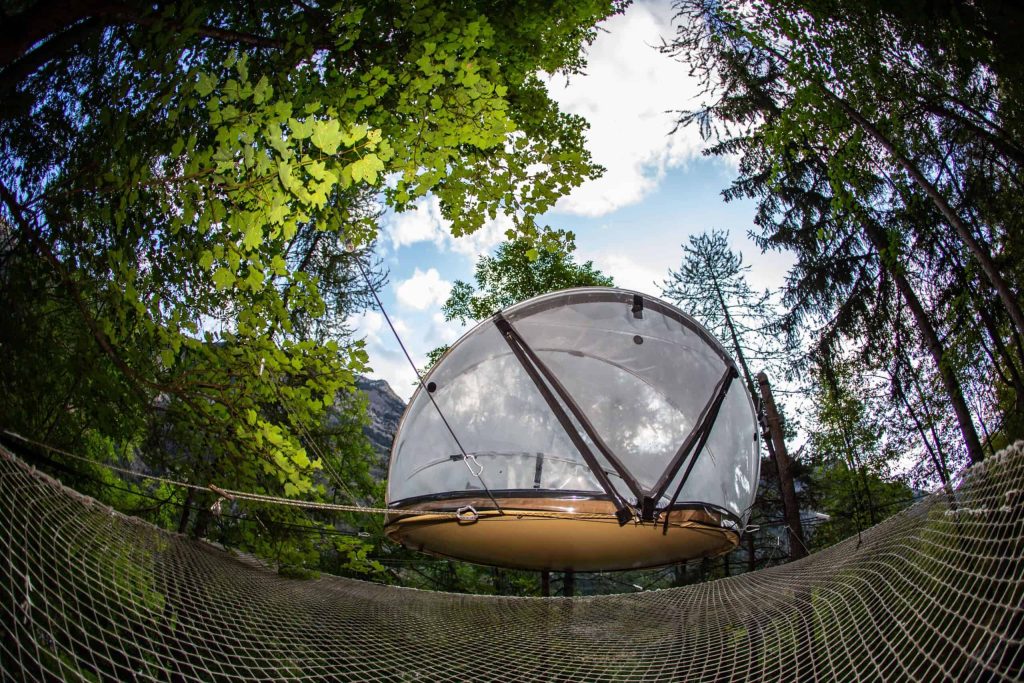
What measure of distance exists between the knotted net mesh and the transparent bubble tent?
0.66 metres

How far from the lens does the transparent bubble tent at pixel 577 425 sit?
4195 millimetres

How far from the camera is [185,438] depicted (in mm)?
4059

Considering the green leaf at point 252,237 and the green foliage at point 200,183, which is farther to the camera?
the green foliage at point 200,183

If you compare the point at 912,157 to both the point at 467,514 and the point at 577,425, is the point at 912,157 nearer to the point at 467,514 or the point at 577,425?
the point at 577,425

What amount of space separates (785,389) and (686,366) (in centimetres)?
989

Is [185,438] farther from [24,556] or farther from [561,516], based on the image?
[561,516]

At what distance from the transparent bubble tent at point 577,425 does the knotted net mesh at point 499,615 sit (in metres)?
0.66

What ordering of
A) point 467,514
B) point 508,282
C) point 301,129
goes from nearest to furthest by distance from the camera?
point 301,129 < point 467,514 < point 508,282

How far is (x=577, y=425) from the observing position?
4473mm

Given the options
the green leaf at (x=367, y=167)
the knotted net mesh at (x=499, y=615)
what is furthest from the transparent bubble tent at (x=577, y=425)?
the green leaf at (x=367, y=167)

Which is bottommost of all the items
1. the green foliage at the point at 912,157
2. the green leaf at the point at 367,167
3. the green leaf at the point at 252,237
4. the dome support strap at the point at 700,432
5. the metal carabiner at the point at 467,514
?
the metal carabiner at the point at 467,514

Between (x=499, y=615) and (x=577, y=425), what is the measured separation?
6.76ft

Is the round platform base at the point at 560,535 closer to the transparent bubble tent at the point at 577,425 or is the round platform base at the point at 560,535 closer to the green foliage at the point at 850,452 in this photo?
the transparent bubble tent at the point at 577,425

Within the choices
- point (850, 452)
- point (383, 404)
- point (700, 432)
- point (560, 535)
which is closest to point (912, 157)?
point (700, 432)
